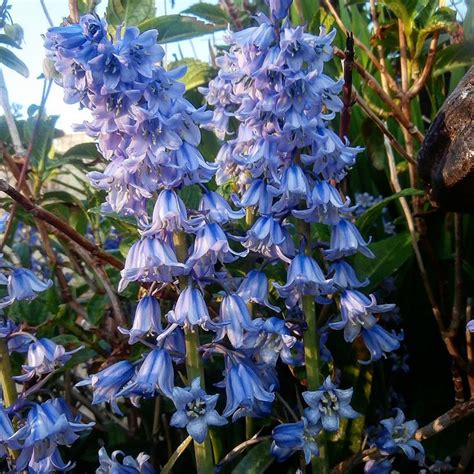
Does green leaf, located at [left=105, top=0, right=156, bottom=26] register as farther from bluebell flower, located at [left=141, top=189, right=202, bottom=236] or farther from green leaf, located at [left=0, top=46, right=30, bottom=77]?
bluebell flower, located at [left=141, top=189, right=202, bottom=236]

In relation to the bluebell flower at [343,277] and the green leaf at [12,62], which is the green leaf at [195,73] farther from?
the bluebell flower at [343,277]

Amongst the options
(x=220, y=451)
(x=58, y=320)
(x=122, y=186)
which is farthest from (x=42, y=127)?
(x=220, y=451)

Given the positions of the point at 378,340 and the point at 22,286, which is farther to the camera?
the point at 378,340

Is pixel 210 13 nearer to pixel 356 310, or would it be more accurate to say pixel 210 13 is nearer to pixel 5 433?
pixel 356 310

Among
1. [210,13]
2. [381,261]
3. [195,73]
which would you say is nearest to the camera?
[381,261]

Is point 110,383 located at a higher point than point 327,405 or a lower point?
higher

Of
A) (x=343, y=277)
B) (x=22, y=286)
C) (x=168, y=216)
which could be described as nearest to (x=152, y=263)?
(x=168, y=216)

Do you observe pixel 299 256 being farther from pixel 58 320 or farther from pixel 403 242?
pixel 58 320
